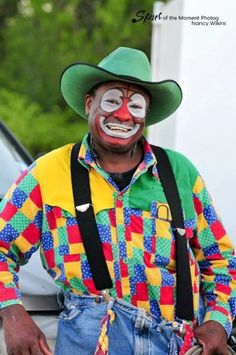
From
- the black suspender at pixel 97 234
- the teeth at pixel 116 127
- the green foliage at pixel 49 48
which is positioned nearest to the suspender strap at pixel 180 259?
the black suspender at pixel 97 234

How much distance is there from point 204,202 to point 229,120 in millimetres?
2297

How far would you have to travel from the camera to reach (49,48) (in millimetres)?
18219

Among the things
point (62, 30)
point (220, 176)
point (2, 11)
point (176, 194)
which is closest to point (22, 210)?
point (176, 194)

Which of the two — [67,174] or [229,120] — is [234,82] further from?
[67,174]

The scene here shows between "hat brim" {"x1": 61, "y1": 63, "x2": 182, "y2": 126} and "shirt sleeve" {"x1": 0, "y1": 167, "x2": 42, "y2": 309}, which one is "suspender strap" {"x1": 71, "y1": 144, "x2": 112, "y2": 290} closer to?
"shirt sleeve" {"x1": 0, "y1": 167, "x2": 42, "y2": 309}

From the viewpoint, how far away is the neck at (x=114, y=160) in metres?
2.47

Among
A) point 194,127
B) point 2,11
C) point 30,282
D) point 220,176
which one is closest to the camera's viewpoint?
point 30,282

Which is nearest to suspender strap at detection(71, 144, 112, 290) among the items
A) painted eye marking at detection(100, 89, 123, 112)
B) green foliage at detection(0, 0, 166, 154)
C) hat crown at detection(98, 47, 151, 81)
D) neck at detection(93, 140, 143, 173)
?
neck at detection(93, 140, 143, 173)

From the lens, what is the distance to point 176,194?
2.43 m

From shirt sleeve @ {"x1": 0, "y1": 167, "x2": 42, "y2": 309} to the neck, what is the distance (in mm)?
244

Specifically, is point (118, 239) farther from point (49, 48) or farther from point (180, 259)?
point (49, 48)

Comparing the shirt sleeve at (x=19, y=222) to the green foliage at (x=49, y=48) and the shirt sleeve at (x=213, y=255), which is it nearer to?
the shirt sleeve at (x=213, y=255)

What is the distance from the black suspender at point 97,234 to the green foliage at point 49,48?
47.9ft

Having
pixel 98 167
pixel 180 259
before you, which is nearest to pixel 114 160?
pixel 98 167
